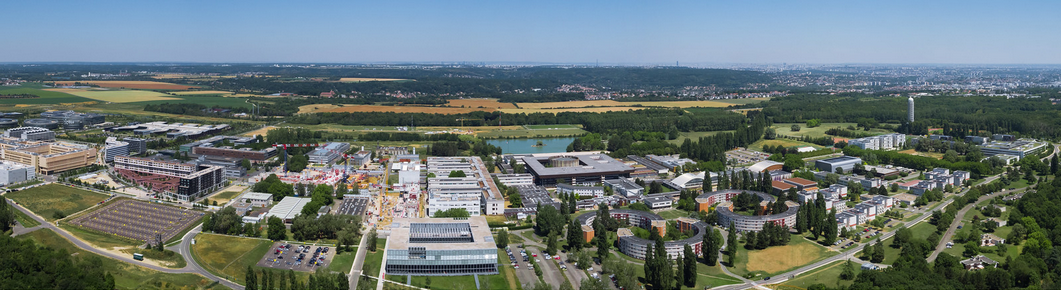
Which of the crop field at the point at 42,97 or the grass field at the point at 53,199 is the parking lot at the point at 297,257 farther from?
the crop field at the point at 42,97

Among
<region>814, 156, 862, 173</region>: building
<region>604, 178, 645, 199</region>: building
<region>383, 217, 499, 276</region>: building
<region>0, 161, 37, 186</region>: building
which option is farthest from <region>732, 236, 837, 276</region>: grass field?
<region>0, 161, 37, 186</region>: building

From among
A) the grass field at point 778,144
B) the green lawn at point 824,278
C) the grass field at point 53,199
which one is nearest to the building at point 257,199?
the grass field at point 53,199

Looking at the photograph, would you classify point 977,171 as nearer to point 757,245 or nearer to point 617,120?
point 757,245

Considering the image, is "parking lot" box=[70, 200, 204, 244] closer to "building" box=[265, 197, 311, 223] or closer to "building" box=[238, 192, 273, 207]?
"building" box=[238, 192, 273, 207]

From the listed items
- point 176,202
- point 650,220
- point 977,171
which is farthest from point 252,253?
point 977,171

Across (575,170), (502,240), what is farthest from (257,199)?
(575,170)
